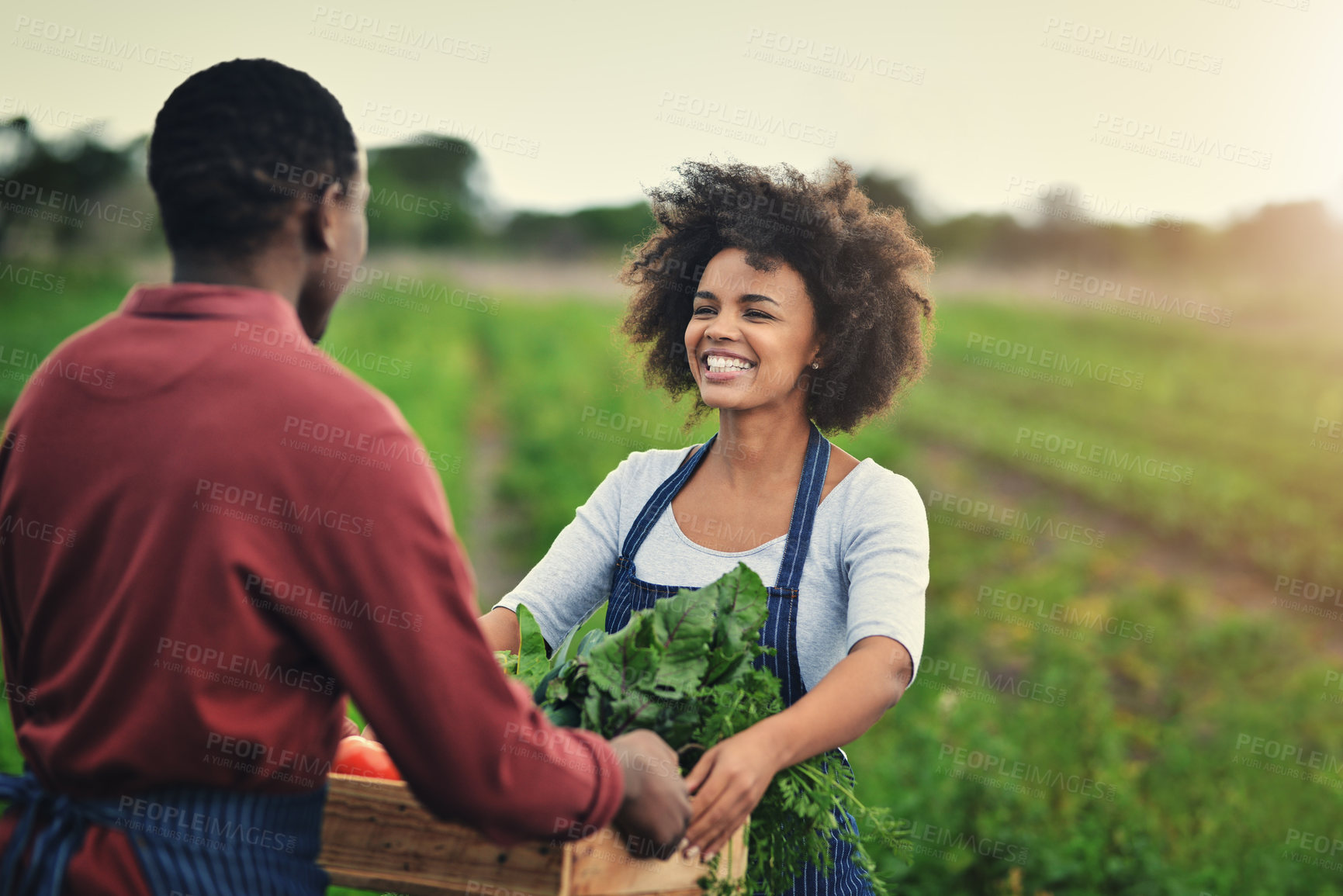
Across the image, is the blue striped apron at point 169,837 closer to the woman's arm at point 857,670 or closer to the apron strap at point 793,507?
A: the woman's arm at point 857,670

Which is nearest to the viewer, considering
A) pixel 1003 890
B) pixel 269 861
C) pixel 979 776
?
pixel 269 861

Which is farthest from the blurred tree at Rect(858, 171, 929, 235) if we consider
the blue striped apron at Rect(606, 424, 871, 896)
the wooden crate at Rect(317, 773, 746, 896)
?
the wooden crate at Rect(317, 773, 746, 896)

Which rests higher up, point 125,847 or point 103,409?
point 103,409

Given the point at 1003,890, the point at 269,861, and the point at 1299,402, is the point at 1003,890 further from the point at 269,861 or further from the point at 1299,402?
the point at 1299,402

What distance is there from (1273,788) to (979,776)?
1.86m

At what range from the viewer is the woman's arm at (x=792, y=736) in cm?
174

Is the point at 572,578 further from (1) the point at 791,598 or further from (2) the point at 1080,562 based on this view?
(2) the point at 1080,562

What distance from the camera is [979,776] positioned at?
13.8 feet

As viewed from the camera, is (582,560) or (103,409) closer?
(103,409)

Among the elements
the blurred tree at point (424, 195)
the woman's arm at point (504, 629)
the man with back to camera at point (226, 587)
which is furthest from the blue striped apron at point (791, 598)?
the blurred tree at point (424, 195)

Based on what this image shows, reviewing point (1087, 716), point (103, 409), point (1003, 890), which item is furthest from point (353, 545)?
point (1087, 716)

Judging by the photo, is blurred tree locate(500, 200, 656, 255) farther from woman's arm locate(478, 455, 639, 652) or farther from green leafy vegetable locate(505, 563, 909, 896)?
green leafy vegetable locate(505, 563, 909, 896)

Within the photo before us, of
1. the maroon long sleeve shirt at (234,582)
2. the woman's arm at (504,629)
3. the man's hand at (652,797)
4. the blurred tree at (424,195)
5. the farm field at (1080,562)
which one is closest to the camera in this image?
the maroon long sleeve shirt at (234,582)

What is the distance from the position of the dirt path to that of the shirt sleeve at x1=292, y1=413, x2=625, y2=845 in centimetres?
759
